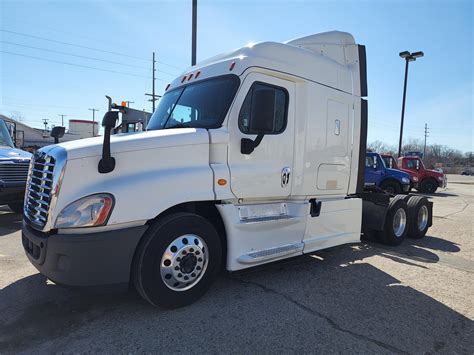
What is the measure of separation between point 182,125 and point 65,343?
100 inches

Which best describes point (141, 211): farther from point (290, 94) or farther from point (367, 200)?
point (367, 200)

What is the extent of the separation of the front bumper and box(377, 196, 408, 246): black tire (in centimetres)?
524

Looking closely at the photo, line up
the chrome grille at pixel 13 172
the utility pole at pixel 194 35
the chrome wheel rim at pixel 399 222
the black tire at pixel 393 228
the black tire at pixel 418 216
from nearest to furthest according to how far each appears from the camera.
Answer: the black tire at pixel 393 228, the chrome wheel rim at pixel 399 222, the black tire at pixel 418 216, the chrome grille at pixel 13 172, the utility pole at pixel 194 35

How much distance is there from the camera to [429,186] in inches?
890

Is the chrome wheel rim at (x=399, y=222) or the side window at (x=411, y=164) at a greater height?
the side window at (x=411, y=164)

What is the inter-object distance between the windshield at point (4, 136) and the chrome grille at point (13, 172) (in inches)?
57.2

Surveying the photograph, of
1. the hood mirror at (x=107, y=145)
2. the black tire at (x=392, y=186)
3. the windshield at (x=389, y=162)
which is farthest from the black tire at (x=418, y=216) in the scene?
the windshield at (x=389, y=162)

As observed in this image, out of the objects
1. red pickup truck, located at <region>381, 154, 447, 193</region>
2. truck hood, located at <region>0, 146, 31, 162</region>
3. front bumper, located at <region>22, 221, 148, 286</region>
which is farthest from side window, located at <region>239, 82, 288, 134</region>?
red pickup truck, located at <region>381, 154, 447, 193</region>

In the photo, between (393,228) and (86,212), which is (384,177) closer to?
(393,228)

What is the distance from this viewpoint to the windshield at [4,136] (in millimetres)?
9300

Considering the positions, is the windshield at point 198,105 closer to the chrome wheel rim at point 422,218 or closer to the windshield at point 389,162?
the chrome wheel rim at point 422,218

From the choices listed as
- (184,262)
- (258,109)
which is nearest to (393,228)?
(258,109)

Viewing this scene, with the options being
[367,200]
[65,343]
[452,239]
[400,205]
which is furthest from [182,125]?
[452,239]

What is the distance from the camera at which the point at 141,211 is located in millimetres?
3447
